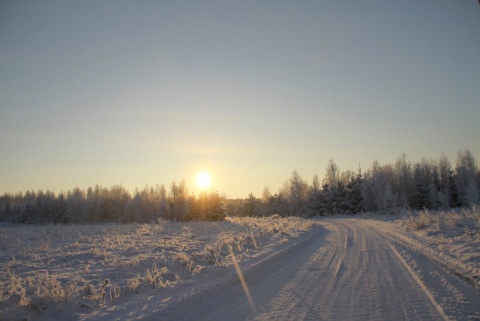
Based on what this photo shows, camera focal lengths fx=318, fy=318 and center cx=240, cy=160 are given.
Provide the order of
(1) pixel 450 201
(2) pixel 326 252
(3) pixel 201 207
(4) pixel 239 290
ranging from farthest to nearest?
(1) pixel 450 201
(3) pixel 201 207
(2) pixel 326 252
(4) pixel 239 290

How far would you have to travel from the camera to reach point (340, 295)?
704 centimetres

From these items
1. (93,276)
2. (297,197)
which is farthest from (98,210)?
(93,276)

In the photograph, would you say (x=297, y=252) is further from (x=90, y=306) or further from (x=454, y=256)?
(x=90, y=306)

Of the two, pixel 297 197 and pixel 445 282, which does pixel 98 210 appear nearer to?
pixel 297 197

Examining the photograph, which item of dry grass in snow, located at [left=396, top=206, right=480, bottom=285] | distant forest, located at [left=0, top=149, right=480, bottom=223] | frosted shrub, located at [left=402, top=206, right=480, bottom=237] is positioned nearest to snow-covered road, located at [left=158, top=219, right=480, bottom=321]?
dry grass in snow, located at [left=396, top=206, right=480, bottom=285]

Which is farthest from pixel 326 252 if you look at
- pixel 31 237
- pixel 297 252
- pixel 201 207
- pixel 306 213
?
pixel 306 213

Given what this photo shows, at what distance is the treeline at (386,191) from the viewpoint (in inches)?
2557

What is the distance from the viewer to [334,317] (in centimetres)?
566

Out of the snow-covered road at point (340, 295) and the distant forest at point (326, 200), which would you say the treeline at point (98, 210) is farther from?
the snow-covered road at point (340, 295)

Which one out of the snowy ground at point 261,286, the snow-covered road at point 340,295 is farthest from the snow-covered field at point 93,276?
the snow-covered road at point 340,295

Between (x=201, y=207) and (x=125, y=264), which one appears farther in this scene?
(x=201, y=207)

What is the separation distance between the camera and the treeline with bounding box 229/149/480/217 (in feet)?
213

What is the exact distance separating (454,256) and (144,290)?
33.6 feet

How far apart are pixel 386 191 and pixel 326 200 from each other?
12.1 m
